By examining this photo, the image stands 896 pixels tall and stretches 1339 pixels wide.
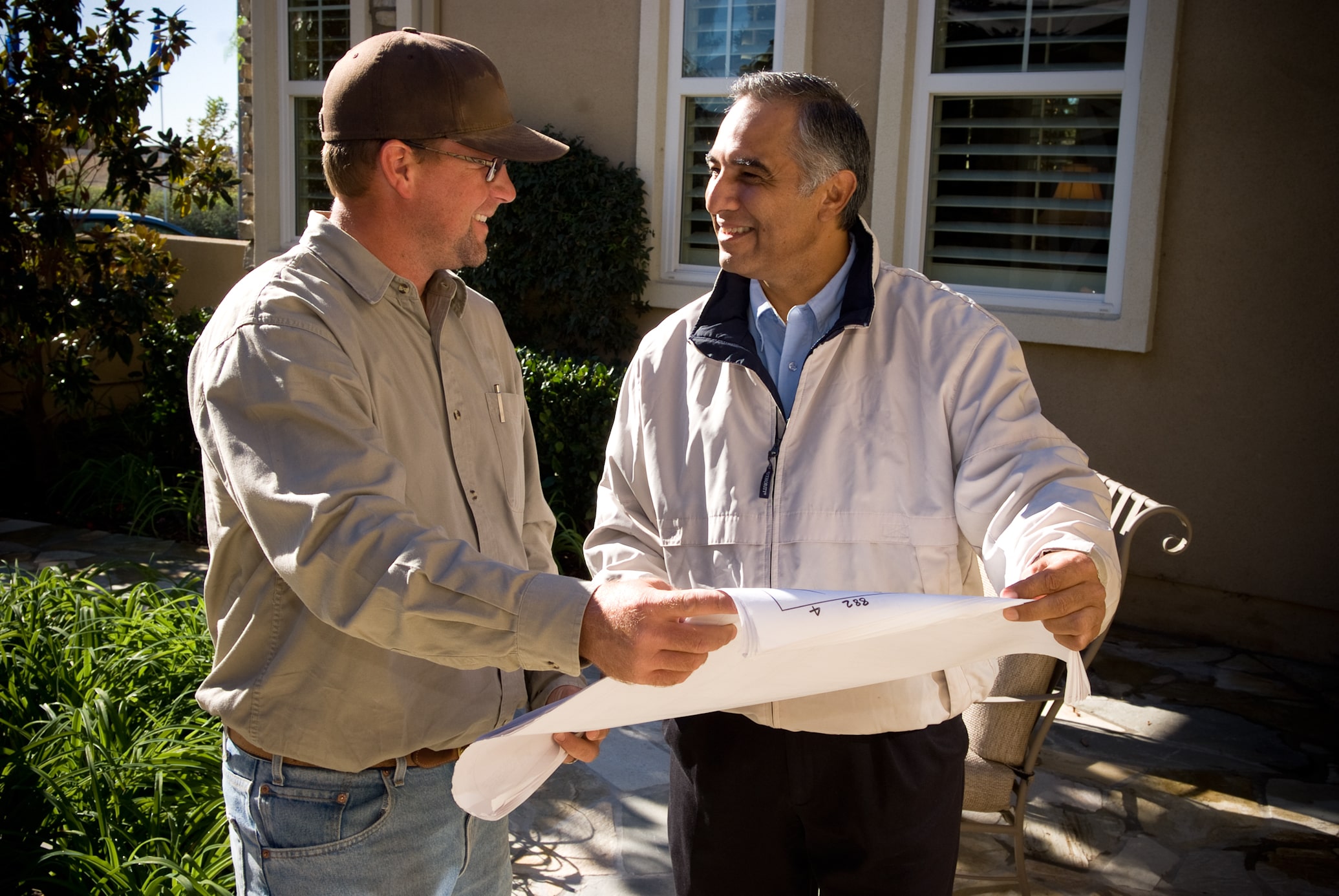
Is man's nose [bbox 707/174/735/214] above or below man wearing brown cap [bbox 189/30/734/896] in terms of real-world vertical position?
above

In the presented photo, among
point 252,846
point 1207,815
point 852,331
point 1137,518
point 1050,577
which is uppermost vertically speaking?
point 852,331

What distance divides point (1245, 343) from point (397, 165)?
4800mm

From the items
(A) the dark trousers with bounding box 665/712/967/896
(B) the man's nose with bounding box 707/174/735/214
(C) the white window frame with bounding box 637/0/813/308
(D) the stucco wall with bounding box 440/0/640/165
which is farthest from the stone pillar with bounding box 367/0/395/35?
(A) the dark trousers with bounding box 665/712/967/896

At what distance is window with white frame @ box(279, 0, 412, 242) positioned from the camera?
8.37m

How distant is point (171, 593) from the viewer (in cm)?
494

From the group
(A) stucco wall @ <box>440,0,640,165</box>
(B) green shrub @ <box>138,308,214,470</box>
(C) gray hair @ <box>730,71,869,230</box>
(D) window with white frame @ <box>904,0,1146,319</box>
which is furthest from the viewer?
(B) green shrub @ <box>138,308,214,470</box>

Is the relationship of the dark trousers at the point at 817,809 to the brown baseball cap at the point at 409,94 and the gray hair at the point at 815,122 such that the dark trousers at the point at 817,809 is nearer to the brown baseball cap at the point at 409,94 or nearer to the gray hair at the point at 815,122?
the gray hair at the point at 815,122

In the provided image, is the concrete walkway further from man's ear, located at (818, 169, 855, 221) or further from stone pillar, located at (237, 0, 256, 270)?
stone pillar, located at (237, 0, 256, 270)

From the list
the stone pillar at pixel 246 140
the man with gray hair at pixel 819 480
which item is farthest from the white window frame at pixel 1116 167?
the stone pillar at pixel 246 140

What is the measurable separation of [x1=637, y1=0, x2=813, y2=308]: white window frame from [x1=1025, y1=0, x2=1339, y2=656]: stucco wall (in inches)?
103

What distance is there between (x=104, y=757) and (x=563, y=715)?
2.18m

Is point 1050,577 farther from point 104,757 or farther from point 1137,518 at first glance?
point 104,757

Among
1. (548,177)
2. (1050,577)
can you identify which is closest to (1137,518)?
(1050,577)

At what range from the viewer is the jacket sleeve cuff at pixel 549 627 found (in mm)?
1548
